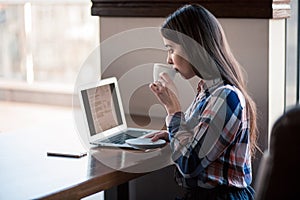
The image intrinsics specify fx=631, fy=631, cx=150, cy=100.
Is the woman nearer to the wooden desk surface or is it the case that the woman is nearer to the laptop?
the wooden desk surface

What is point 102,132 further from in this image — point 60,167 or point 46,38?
point 46,38

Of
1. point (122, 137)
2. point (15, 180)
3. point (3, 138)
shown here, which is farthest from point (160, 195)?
point (15, 180)

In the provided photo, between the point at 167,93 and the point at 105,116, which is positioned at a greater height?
the point at 167,93

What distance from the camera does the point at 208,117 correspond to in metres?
1.88

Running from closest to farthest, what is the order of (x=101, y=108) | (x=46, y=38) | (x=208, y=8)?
(x=101, y=108)
(x=208, y=8)
(x=46, y=38)

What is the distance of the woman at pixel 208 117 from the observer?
1.87 m

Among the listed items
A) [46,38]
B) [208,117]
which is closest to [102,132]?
[208,117]

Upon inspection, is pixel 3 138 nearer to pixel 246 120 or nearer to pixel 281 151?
pixel 246 120

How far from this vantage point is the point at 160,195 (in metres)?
2.65

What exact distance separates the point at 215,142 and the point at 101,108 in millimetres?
545

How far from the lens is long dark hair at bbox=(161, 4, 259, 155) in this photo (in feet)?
6.46

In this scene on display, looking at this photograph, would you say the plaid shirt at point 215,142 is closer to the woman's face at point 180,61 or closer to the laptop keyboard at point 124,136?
the woman's face at point 180,61

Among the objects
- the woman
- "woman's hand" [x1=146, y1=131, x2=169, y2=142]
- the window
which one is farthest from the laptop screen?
the window

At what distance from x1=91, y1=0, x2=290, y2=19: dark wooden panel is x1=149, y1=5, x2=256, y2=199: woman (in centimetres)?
38
